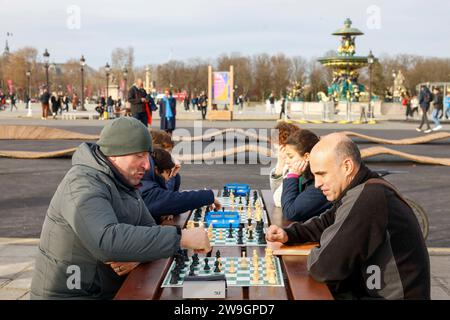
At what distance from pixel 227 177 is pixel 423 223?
288 inches

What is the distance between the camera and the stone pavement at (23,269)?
5098mm

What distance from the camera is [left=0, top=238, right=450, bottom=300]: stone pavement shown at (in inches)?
201

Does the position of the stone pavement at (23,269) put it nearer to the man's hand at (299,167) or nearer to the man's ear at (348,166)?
the man's hand at (299,167)

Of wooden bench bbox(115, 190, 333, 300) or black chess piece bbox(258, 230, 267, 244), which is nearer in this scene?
wooden bench bbox(115, 190, 333, 300)

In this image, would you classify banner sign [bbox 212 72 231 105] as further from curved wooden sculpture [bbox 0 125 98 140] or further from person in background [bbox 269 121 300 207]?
person in background [bbox 269 121 300 207]

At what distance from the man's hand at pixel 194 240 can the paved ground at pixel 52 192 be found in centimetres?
242

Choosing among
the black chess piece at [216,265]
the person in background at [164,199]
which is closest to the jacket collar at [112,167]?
the black chess piece at [216,265]

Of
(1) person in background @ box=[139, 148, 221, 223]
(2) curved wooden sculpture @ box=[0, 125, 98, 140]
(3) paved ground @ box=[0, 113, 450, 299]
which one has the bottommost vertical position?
(3) paved ground @ box=[0, 113, 450, 299]

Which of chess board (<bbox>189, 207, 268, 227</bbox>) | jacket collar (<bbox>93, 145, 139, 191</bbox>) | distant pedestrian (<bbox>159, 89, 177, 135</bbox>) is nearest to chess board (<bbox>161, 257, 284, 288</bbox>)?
jacket collar (<bbox>93, 145, 139, 191</bbox>)

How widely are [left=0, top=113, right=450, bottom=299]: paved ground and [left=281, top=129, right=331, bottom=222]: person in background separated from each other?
1.47m

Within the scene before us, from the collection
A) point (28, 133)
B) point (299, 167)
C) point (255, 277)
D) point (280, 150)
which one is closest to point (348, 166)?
point (255, 277)

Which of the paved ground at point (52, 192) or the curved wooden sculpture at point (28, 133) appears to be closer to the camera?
the paved ground at point (52, 192)
